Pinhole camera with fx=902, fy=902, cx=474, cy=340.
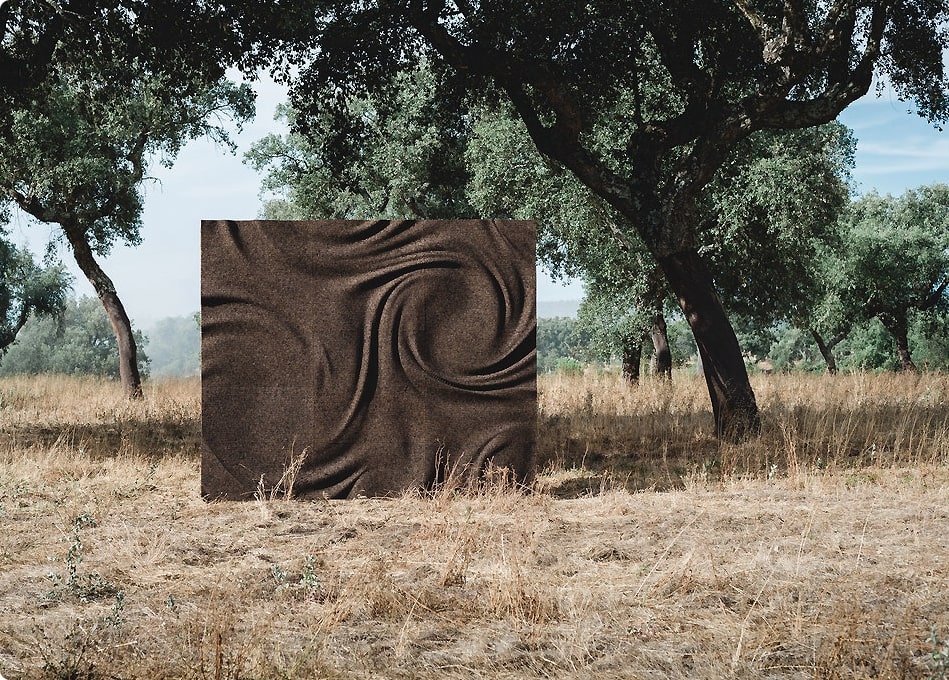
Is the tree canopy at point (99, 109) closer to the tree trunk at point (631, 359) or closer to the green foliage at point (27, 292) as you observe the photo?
the tree trunk at point (631, 359)

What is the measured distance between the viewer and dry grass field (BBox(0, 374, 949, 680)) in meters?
4.68

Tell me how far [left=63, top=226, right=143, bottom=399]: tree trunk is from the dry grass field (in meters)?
7.10

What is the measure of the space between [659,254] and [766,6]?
3688 mm

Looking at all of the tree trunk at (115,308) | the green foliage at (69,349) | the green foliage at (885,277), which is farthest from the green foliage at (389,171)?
the green foliage at (69,349)

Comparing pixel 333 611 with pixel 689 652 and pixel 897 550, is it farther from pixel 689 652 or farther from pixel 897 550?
pixel 897 550

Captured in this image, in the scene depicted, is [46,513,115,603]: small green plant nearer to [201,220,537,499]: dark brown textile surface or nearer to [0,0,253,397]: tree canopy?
[201,220,537,499]: dark brown textile surface

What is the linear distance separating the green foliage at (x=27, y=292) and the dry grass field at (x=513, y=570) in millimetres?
21635

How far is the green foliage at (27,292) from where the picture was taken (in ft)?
101

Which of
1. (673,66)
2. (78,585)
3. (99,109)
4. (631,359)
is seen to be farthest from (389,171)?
(78,585)

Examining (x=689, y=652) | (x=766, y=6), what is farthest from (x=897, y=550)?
(x=766, y=6)

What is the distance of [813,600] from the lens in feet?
18.4

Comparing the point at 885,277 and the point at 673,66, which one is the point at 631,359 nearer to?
the point at 673,66

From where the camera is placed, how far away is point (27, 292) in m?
31.8

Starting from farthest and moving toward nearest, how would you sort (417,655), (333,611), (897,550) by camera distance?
(897,550) < (333,611) < (417,655)
